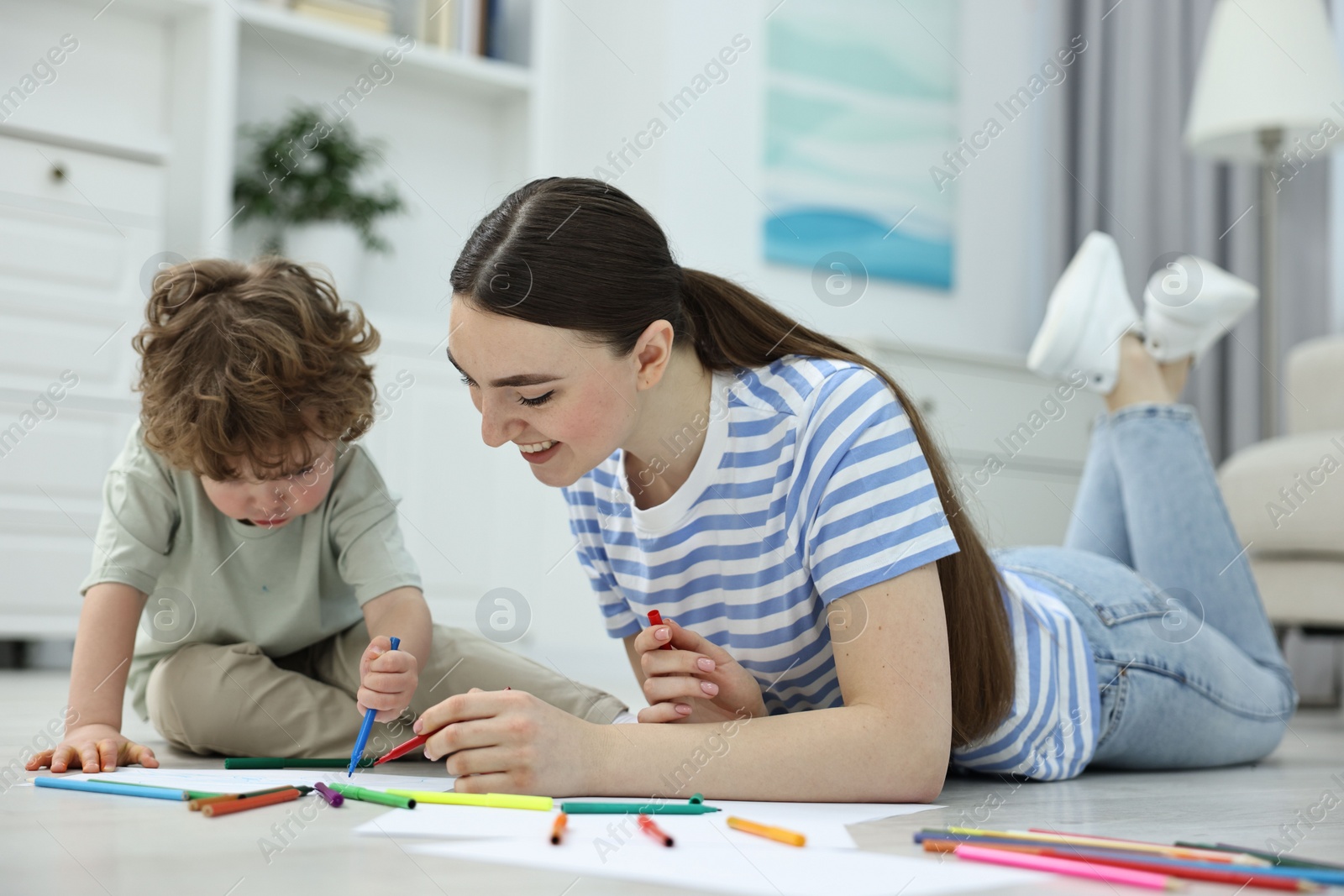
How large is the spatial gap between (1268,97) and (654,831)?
2.66m

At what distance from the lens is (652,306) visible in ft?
3.45

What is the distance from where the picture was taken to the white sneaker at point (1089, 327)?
66.0 inches

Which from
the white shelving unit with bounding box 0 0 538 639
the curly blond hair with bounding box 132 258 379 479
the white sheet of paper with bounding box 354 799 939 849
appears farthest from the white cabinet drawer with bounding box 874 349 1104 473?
the white sheet of paper with bounding box 354 799 939 849

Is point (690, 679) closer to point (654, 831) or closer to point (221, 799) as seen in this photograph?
point (654, 831)

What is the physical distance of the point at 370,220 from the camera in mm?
2867

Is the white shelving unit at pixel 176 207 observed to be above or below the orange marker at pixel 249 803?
above

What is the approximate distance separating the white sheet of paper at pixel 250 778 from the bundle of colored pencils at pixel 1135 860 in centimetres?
44

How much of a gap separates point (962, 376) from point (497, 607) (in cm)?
123

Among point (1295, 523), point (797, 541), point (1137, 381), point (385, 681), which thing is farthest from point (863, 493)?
point (1295, 523)

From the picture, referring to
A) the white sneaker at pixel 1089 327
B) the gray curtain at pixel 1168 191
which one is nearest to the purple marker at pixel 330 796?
the white sneaker at pixel 1089 327

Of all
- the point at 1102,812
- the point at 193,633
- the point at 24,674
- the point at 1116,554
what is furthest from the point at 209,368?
the point at 24,674

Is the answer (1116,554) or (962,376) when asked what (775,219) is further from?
(1116,554)

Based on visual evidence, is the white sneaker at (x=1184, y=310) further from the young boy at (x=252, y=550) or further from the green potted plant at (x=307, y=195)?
the green potted plant at (x=307, y=195)

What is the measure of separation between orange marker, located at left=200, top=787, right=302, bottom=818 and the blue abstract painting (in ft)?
7.81
